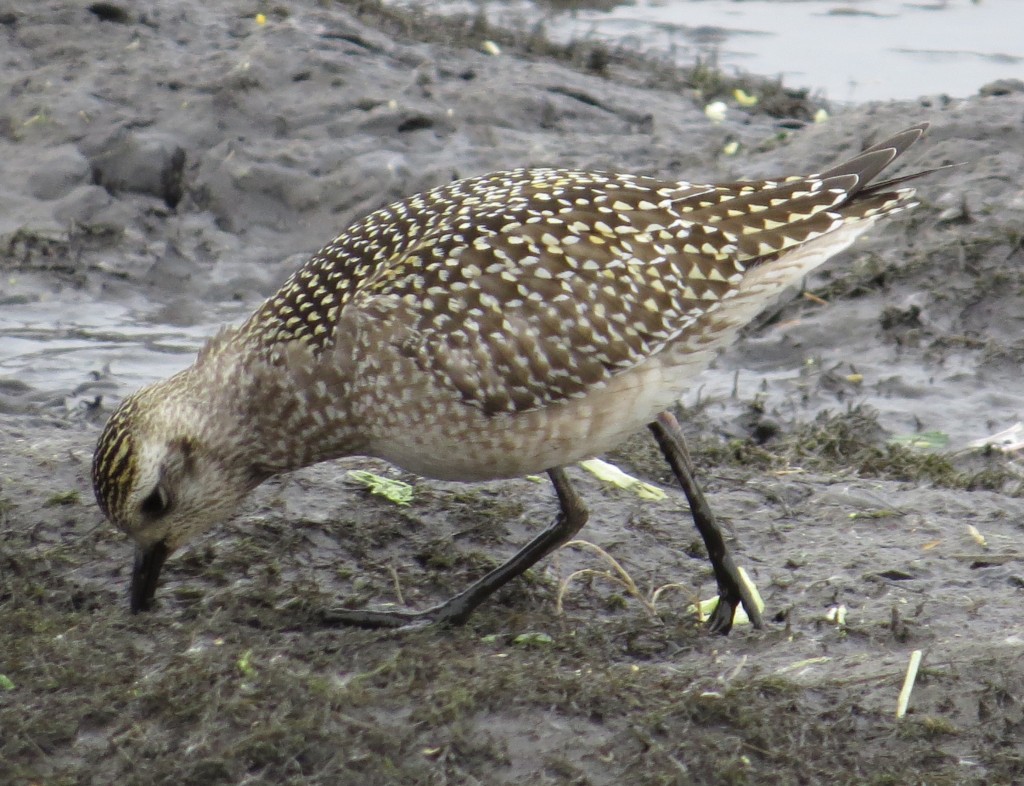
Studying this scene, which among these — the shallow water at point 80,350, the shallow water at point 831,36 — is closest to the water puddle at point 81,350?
the shallow water at point 80,350

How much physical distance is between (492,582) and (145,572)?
4.40 ft

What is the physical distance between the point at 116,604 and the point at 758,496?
3.14 m

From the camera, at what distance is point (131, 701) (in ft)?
15.9

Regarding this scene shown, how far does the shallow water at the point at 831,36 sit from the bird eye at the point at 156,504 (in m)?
9.69

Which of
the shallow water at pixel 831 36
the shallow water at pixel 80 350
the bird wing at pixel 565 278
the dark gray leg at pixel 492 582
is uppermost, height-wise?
the bird wing at pixel 565 278

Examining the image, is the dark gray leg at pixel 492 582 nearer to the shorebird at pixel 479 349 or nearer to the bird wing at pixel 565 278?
the shorebird at pixel 479 349

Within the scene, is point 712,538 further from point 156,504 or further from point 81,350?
point 81,350

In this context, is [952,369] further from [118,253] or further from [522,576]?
[118,253]

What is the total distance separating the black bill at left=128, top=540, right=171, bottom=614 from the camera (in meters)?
5.77

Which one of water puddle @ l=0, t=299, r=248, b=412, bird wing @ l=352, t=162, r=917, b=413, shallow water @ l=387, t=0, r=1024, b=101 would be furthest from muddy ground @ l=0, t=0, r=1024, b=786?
shallow water @ l=387, t=0, r=1024, b=101

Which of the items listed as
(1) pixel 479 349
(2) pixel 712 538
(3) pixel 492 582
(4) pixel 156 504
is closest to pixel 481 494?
(3) pixel 492 582

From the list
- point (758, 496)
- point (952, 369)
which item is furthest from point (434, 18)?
point (758, 496)

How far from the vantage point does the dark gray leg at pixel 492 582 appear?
5.86 meters

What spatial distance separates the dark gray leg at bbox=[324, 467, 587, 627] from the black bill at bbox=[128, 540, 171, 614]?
670 millimetres
